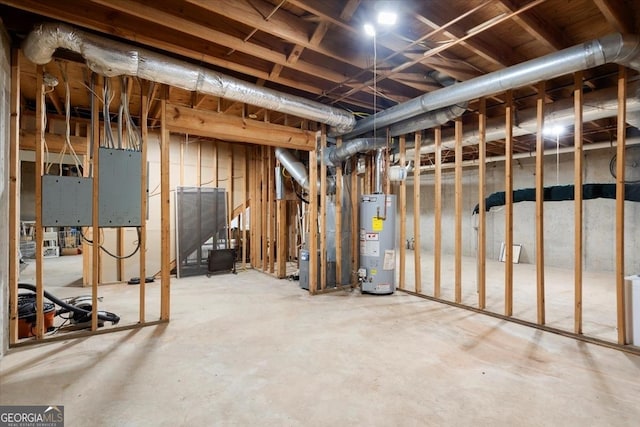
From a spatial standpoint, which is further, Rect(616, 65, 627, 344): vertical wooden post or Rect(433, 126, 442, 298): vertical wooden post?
Rect(433, 126, 442, 298): vertical wooden post

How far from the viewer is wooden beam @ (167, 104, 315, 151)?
3259 mm

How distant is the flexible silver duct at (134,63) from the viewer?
2.41 m

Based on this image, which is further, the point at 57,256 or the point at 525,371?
the point at 57,256

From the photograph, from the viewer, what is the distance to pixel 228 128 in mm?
3500

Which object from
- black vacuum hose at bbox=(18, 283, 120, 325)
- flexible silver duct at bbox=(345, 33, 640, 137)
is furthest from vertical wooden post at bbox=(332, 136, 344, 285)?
black vacuum hose at bbox=(18, 283, 120, 325)

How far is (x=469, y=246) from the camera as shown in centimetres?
831

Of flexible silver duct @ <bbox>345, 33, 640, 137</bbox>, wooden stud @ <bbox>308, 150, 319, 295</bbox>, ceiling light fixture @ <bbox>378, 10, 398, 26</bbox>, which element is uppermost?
ceiling light fixture @ <bbox>378, 10, 398, 26</bbox>

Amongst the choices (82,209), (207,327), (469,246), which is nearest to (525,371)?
(207,327)

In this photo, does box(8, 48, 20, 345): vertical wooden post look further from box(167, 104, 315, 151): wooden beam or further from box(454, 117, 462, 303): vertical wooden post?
box(454, 117, 462, 303): vertical wooden post

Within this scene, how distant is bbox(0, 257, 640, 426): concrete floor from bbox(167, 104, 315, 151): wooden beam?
6.61 feet

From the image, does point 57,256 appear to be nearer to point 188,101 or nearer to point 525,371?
point 188,101

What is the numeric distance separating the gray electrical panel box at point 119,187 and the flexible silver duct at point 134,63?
0.75 m

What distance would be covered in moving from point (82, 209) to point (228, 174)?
3548 millimetres

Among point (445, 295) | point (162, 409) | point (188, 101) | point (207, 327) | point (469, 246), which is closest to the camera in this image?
point (162, 409)
